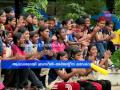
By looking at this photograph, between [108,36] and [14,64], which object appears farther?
[108,36]

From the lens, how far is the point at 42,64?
9812 mm

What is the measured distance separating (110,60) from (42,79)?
3083 mm

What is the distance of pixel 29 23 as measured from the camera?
12016mm

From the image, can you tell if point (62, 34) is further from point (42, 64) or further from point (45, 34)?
point (42, 64)

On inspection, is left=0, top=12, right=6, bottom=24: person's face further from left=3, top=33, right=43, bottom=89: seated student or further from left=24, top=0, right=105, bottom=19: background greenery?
left=24, top=0, right=105, bottom=19: background greenery

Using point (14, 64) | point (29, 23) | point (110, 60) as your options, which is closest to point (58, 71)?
point (14, 64)

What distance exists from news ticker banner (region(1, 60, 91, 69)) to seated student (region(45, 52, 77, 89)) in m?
0.31

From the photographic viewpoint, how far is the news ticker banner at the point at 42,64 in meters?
9.55

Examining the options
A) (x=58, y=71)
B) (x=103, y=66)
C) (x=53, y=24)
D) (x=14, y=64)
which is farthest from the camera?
(x=53, y=24)

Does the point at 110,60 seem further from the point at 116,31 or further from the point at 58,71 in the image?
the point at 58,71

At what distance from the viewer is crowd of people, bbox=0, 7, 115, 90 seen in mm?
9961

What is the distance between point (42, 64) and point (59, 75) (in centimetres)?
74

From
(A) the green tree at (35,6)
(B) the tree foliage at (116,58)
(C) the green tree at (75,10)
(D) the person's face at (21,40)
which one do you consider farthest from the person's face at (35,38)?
(C) the green tree at (75,10)

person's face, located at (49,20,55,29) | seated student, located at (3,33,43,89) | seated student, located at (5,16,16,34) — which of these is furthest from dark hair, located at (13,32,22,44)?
person's face, located at (49,20,55,29)
